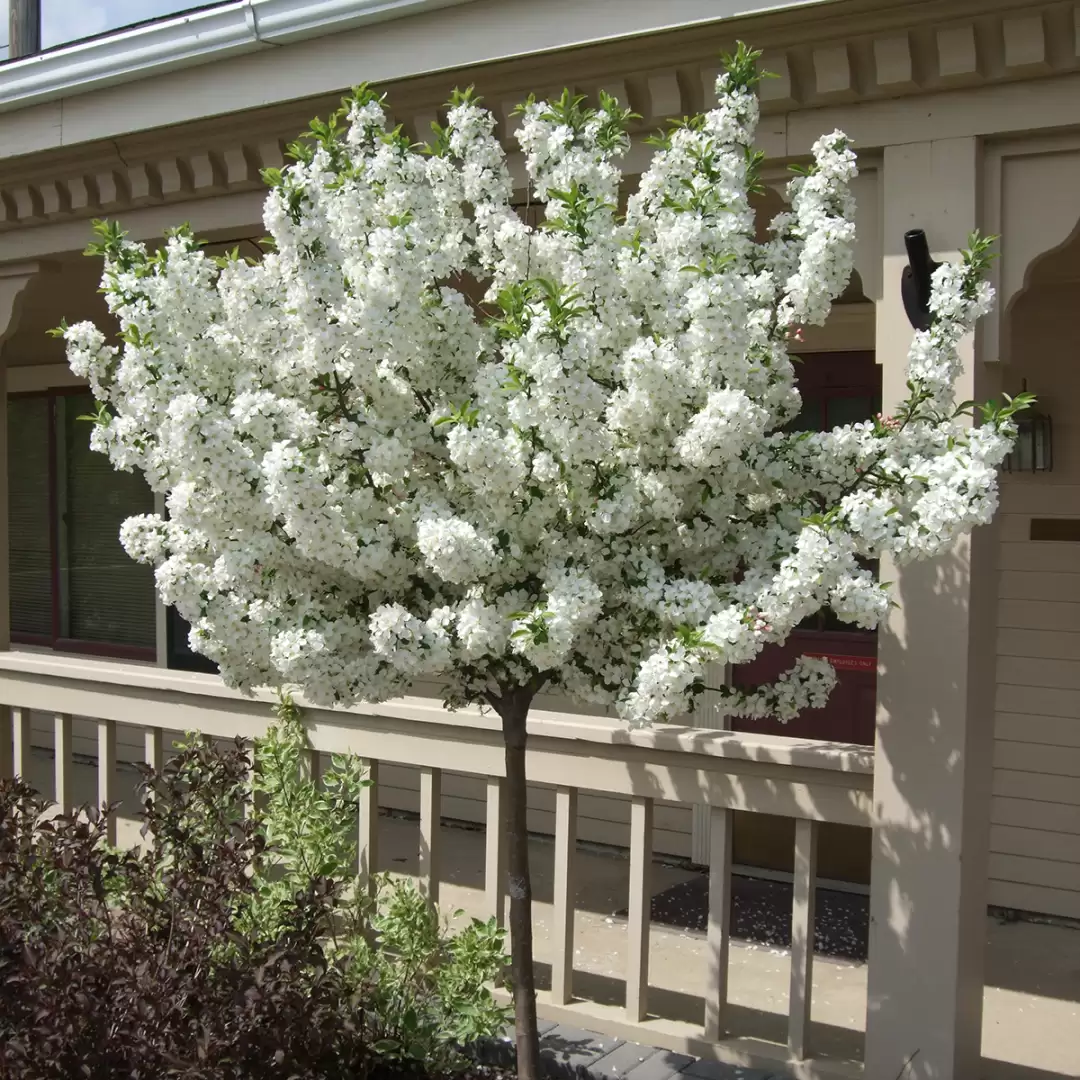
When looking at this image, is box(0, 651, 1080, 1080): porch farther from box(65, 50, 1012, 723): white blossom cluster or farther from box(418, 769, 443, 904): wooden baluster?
box(65, 50, 1012, 723): white blossom cluster

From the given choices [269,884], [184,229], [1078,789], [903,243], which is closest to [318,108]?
[184,229]

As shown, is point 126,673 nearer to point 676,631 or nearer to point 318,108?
Result: point 318,108

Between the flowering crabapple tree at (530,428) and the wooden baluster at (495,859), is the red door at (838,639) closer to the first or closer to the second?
the wooden baluster at (495,859)

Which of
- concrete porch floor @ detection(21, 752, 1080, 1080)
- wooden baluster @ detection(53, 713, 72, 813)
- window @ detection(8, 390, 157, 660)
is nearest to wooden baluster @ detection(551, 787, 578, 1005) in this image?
concrete porch floor @ detection(21, 752, 1080, 1080)

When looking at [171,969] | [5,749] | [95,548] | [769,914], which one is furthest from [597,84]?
[95,548]

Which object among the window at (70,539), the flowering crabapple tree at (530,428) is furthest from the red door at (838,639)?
the window at (70,539)

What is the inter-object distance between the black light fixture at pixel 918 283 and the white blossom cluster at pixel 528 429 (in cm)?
41

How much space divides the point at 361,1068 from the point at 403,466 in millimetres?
1818

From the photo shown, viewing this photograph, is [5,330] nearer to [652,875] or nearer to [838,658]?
[652,875]

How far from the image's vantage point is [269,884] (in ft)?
13.4

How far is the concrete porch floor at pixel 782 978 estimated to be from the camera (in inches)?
171

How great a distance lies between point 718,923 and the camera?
12.3 feet

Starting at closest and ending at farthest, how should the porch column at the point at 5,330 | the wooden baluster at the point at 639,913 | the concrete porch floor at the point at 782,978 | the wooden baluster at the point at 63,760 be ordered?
the wooden baluster at the point at 639,913 < the concrete porch floor at the point at 782,978 < the wooden baluster at the point at 63,760 < the porch column at the point at 5,330

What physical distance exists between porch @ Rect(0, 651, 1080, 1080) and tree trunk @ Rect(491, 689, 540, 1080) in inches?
21.4
